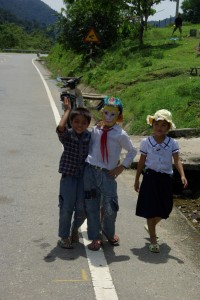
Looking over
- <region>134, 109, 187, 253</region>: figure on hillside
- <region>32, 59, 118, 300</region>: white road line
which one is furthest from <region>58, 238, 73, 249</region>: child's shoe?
<region>134, 109, 187, 253</region>: figure on hillside

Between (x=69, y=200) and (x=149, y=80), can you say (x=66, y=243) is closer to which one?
(x=69, y=200)

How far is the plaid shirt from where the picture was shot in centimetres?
458

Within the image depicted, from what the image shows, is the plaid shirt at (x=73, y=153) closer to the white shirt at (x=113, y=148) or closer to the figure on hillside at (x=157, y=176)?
the white shirt at (x=113, y=148)

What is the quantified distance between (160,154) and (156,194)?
41 centimetres

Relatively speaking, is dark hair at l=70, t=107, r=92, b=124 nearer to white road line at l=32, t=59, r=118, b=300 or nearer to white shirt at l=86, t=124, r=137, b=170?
white shirt at l=86, t=124, r=137, b=170

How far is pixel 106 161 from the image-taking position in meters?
4.58

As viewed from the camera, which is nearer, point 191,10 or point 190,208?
point 190,208

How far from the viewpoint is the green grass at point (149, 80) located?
10703mm

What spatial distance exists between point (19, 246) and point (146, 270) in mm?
1297

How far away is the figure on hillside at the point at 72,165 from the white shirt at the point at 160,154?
645 mm

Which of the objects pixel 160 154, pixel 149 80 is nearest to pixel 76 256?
pixel 160 154

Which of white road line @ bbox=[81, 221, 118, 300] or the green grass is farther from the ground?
the green grass

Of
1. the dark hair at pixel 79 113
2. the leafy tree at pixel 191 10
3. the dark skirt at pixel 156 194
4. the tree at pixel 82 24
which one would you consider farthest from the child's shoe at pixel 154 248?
the leafy tree at pixel 191 10

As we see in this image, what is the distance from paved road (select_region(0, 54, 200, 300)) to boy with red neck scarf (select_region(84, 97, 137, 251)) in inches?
17.6
